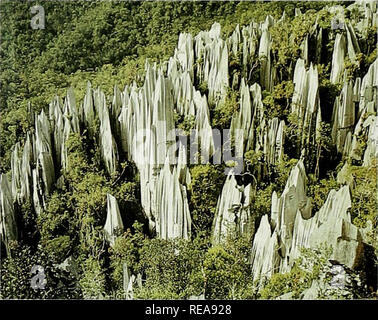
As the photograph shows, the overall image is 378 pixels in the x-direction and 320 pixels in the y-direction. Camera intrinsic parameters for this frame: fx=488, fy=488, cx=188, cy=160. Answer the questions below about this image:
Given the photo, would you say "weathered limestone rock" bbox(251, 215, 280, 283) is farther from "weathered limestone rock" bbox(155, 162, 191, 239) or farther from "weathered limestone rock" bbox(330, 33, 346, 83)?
"weathered limestone rock" bbox(330, 33, 346, 83)

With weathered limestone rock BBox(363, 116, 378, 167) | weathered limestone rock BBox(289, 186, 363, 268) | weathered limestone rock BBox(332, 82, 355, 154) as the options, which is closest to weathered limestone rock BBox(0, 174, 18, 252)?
weathered limestone rock BBox(289, 186, 363, 268)

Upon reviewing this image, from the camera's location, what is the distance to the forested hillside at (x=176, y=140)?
2268 mm

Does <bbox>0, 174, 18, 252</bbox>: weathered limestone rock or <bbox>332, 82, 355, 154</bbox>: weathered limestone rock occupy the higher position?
<bbox>332, 82, 355, 154</bbox>: weathered limestone rock

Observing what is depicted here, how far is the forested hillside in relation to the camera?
2268 millimetres

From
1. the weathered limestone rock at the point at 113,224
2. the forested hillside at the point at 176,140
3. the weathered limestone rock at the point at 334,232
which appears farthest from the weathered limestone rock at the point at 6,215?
the weathered limestone rock at the point at 334,232

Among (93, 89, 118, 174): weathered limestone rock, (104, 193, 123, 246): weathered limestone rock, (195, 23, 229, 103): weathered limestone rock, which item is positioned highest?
(195, 23, 229, 103): weathered limestone rock

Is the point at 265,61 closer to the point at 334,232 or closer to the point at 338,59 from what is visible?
the point at 338,59

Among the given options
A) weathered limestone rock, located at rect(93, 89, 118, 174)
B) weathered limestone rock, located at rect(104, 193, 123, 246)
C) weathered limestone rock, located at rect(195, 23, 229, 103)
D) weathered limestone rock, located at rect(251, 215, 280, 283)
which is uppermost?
weathered limestone rock, located at rect(195, 23, 229, 103)

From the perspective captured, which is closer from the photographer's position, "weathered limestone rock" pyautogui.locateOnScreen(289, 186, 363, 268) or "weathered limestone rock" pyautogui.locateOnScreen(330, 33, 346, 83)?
"weathered limestone rock" pyautogui.locateOnScreen(289, 186, 363, 268)

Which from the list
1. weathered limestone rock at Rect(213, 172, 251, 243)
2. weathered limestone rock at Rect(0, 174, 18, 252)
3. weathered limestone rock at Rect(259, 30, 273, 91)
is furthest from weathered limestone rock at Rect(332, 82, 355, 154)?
weathered limestone rock at Rect(0, 174, 18, 252)

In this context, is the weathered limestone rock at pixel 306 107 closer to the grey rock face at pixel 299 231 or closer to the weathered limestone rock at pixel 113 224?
the grey rock face at pixel 299 231

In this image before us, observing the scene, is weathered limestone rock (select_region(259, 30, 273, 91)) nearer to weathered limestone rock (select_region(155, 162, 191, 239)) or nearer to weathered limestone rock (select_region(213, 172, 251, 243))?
weathered limestone rock (select_region(213, 172, 251, 243))
